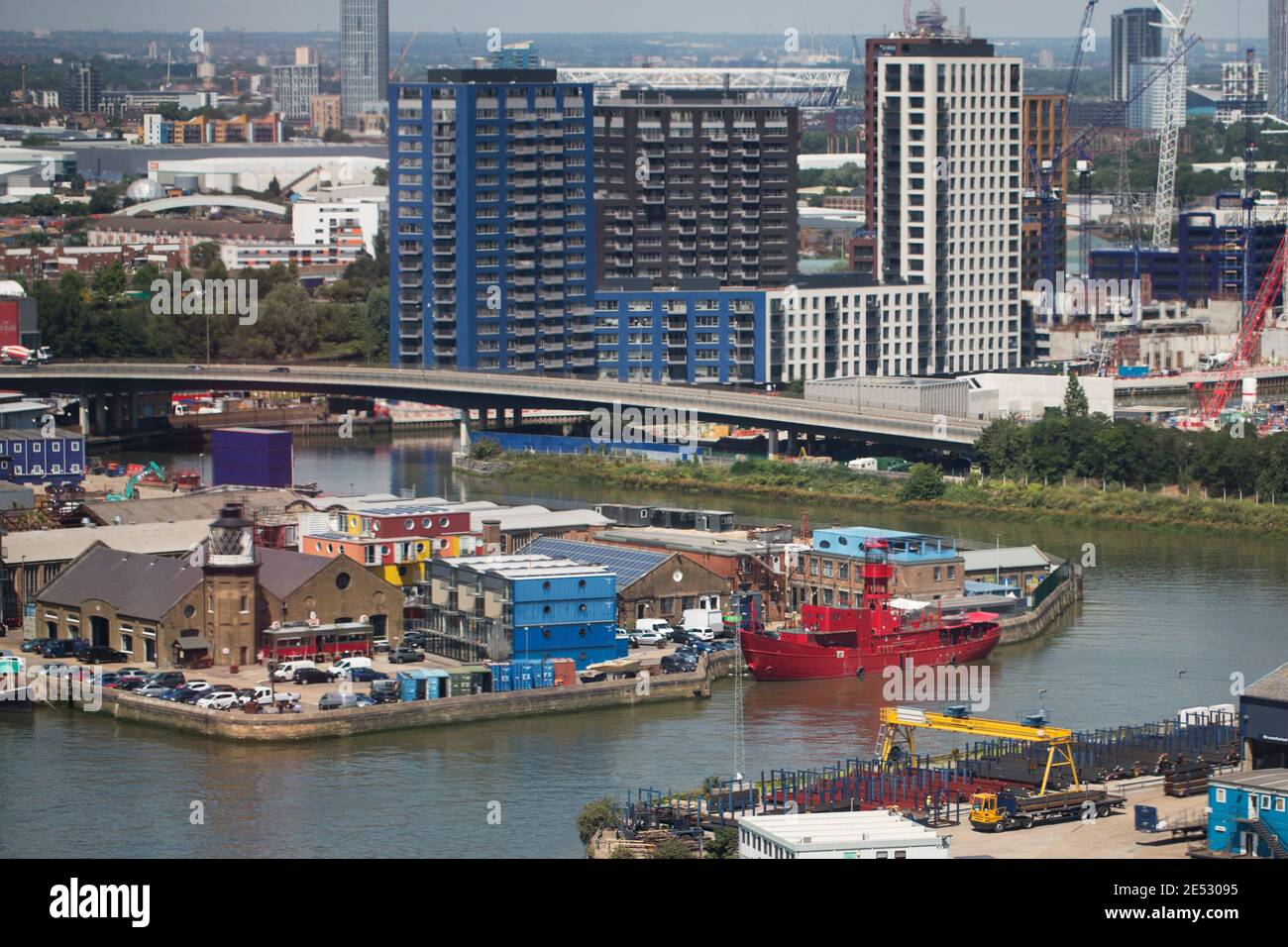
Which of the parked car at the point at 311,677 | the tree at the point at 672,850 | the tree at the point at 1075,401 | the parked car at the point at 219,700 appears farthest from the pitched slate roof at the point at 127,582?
the tree at the point at 1075,401

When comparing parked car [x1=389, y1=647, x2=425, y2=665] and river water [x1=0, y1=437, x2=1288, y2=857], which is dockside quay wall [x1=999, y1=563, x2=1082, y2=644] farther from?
parked car [x1=389, y1=647, x2=425, y2=665]

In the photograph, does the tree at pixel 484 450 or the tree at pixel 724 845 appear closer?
the tree at pixel 724 845

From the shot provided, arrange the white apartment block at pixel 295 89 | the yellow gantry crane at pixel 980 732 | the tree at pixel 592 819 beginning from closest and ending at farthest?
1. the tree at pixel 592 819
2. the yellow gantry crane at pixel 980 732
3. the white apartment block at pixel 295 89

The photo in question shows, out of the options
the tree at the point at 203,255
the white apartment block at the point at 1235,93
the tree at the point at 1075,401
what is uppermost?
the white apartment block at the point at 1235,93

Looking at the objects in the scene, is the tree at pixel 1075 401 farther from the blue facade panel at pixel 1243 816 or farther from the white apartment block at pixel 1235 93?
the white apartment block at pixel 1235 93

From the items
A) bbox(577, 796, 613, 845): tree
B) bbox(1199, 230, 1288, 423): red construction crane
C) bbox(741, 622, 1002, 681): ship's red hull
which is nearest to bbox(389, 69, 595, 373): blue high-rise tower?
bbox(1199, 230, 1288, 423): red construction crane

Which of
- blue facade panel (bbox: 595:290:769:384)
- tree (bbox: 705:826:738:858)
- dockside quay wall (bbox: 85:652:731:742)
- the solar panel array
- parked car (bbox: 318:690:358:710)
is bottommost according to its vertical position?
dockside quay wall (bbox: 85:652:731:742)

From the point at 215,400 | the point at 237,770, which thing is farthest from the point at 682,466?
the point at 237,770
